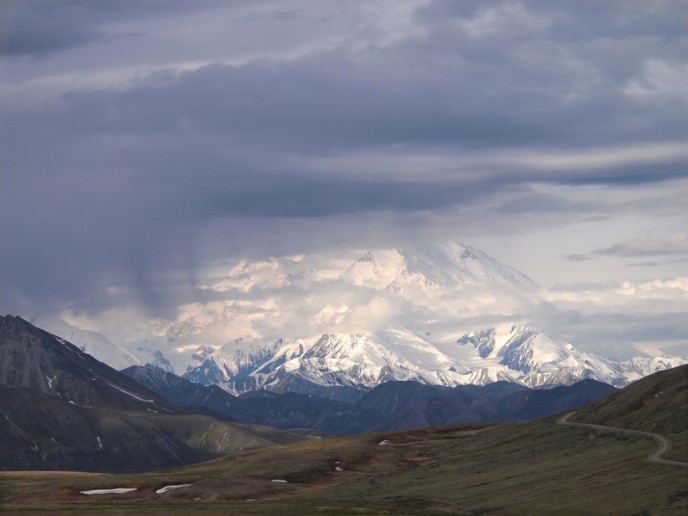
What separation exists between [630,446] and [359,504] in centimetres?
4558

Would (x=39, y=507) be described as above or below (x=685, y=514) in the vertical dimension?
above

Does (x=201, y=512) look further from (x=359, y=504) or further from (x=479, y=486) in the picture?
(x=479, y=486)

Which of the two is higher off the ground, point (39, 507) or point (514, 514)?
point (39, 507)

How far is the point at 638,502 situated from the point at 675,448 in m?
35.3

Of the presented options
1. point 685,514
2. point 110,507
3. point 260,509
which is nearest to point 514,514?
point 685,514

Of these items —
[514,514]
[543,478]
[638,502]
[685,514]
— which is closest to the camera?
[685,514]

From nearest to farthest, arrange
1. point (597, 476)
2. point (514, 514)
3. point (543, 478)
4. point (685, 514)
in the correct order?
1. point (685, 514)
2. point (514, 514)
3. point (597, 476)
4. point (543, 478)

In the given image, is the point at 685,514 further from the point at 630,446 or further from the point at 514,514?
the point at 630,446

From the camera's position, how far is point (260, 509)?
184m

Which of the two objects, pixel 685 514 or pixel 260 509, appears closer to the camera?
pixel 685 514

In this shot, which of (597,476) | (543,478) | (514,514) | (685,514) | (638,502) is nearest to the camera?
(685,514)

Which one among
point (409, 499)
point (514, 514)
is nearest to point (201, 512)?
point (409, 499)

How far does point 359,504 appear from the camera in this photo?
189 metres

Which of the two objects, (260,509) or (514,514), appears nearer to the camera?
(514,514)
